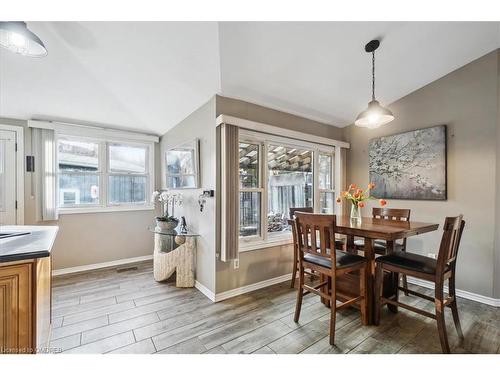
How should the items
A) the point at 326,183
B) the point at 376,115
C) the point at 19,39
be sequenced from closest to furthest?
the point at 19,39 < the point at 376,115 < the point at 326,183

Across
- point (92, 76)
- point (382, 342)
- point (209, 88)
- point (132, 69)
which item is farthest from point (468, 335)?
point (92, 76)

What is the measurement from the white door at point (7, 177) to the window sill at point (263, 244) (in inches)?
122

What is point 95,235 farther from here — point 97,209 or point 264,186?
point 264,186

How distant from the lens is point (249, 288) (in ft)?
8.93

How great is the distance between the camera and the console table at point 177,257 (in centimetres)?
282

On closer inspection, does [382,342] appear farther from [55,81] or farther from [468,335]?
[55,81]

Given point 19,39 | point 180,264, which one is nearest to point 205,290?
point 180,264

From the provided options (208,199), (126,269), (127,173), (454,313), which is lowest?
(126,269)

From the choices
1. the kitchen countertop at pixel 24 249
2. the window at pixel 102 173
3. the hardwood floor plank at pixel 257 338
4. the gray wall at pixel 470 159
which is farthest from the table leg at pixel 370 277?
the window at pixel 102 173

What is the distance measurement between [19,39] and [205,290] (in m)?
2.67

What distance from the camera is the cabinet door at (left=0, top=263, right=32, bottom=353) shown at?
1061mm
